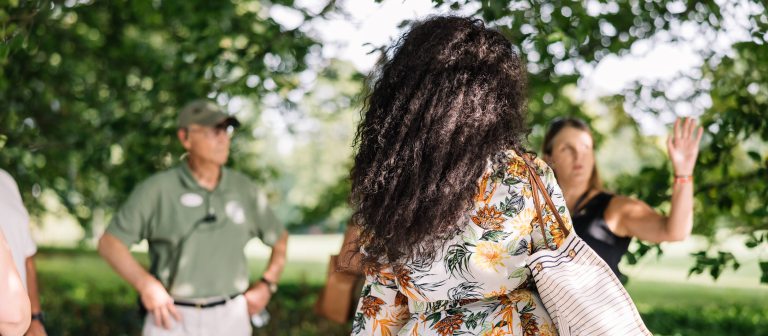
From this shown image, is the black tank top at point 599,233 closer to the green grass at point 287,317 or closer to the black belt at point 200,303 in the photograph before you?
the black belt at point 200,303

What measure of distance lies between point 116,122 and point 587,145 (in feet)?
11.0

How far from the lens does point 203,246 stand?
14.3 ft

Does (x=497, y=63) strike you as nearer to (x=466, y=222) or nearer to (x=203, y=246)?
(x=466, y=222)

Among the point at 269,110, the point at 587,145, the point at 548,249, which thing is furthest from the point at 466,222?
the point at 269,110

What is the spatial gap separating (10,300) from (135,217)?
7.58 ft

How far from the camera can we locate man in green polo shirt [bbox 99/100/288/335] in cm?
431

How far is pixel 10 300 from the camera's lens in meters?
2.06

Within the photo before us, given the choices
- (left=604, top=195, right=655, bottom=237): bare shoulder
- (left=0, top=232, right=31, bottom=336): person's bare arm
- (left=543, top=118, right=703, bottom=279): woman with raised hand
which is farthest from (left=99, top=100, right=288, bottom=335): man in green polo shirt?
(left=0, top=232, right=31, bottom=336): person's bare arm

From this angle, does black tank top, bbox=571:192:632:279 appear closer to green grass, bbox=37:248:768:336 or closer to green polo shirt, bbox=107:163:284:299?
green polo shirt, bbox=107:163:284:299

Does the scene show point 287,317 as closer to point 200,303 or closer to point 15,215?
point 200,303

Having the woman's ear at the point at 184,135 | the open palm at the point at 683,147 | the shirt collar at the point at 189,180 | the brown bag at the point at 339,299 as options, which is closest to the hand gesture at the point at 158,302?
the shirt collar at the point at 189,180

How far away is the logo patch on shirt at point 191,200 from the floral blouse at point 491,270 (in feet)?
7.43

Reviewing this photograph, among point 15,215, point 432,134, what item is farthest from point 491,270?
point 15,215

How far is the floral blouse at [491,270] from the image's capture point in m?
2.19
